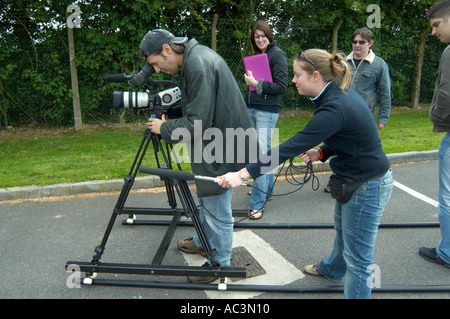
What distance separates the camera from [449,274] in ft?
10.4

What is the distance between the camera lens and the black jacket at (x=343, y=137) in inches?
86.0

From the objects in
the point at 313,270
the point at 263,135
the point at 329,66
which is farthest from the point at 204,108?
the point at 263,135

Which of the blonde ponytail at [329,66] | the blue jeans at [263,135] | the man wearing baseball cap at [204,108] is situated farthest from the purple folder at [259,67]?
the blonde ponytail at [329,66]

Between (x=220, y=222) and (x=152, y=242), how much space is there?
1.10 meters

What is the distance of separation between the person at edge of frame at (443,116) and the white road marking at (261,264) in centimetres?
132

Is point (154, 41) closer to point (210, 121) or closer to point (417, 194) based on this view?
point (210, 121)

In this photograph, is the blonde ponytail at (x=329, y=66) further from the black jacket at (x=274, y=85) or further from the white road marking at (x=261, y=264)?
the black jacket at (x=274, y=85)

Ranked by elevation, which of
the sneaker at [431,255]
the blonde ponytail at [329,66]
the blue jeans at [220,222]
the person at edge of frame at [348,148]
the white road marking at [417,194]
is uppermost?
the blonde ponytail at [329,66]

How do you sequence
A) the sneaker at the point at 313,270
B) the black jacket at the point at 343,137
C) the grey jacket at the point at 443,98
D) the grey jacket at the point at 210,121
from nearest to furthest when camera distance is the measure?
the black jacket at the point at 343,137
the grey jacket at the point at 210,121
the grey jacket at the point at 443,98
the sneaker at the point at 313,270

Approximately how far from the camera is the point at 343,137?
2262 millimetres

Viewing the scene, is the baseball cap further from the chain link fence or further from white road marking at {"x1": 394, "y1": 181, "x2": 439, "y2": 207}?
the chain link fence

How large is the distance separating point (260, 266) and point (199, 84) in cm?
175
